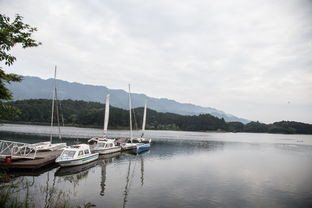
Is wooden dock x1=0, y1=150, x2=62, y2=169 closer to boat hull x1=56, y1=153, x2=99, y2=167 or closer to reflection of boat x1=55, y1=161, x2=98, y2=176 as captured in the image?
boat hull x1=56, y1=153, x2=99, y2=167

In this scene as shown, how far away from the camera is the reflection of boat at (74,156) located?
3659cm

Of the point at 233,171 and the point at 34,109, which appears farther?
the point at 34,109

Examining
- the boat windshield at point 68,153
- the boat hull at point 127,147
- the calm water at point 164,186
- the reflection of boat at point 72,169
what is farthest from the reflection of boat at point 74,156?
the boat hull at point 127,147

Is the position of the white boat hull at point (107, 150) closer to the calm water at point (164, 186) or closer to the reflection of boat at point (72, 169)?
the calm water at point (164, 186)

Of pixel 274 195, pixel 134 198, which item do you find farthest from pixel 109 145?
pixel 274 195

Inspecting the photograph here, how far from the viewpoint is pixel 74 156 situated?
38.1 m

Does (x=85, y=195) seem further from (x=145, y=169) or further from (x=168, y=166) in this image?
(x=168, y=166)

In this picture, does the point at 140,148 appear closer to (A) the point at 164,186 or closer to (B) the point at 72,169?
(B) the point at 72,169

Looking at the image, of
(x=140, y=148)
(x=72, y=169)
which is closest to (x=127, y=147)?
(x=140, y=148)

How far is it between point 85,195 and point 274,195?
23.7 m

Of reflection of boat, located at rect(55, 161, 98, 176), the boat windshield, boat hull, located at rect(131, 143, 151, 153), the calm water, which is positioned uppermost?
the boat windshield

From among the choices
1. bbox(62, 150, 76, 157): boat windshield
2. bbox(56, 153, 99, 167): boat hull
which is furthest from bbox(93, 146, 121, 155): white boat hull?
bbox(62, 150, 76, 157): boat windshield

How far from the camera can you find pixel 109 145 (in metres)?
55.2

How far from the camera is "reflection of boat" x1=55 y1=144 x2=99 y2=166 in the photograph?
3659 centimetres
